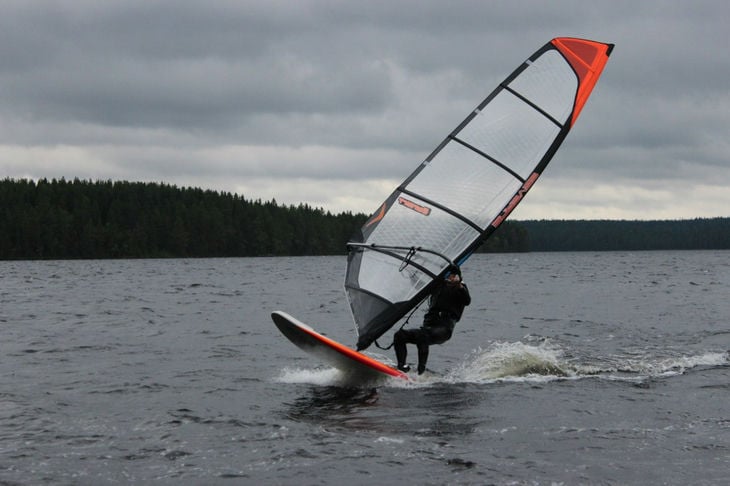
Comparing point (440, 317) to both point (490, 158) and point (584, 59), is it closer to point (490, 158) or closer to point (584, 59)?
point (490, 158)

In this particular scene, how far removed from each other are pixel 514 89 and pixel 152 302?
21.1 m

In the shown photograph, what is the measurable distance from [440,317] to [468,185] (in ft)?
6.48

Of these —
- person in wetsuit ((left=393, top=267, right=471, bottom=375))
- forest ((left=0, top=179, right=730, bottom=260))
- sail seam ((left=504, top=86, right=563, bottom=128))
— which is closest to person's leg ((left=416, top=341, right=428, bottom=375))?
person in wetsuit ((left=393, top=267, right=471, bottom=375))

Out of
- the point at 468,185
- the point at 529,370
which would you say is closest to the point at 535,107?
the point at 468,185

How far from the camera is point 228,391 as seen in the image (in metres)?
12.1

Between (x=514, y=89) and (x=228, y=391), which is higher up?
(x=514, y=89)

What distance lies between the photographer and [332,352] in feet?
38.3

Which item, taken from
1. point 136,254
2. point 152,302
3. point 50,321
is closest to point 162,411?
point 50,321

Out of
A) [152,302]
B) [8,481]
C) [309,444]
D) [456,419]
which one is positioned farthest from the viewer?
[152,302]

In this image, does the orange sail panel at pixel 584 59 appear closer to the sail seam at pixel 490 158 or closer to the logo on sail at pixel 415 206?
the sail seam at pixel 490 158

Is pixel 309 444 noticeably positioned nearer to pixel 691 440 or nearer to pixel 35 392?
pixel 691 440

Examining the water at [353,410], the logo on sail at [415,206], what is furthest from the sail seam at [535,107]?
the water at [353,410]

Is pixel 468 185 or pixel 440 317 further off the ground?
pixel 468 185

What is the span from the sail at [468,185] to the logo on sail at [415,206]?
0.05 feet
